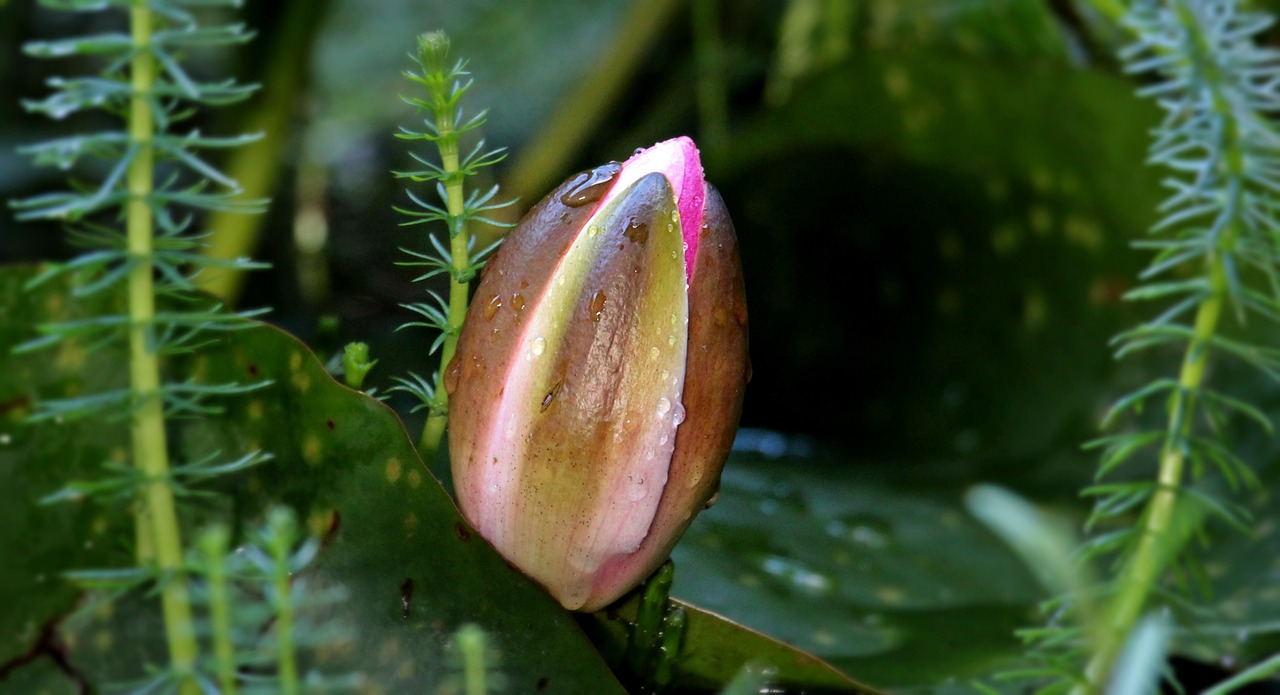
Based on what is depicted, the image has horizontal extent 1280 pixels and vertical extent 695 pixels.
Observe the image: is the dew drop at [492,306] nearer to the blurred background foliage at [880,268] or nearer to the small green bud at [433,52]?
the small green bud at [433,52]

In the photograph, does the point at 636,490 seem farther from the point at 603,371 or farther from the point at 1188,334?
the point at 1188,334

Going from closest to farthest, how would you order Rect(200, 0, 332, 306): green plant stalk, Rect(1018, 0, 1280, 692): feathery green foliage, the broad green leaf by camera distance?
1. Rect(1018, 0, 1280, 692): feathery green foliage
2. the broad green leaf
3. Rect(200, 0, 332, 306): green plant stalk

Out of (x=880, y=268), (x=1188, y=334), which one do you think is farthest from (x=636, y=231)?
(x=880, y=268)

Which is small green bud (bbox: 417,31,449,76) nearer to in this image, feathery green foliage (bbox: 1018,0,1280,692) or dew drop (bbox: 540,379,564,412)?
dew drop (bbox: 540,379,564,412)

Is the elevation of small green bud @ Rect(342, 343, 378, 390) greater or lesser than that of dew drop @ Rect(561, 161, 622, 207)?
lesser

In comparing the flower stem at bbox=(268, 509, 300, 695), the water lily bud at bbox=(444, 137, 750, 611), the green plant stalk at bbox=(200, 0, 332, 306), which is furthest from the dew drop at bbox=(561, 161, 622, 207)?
the green plant stalk at bbox=(200, 0, 332, 306)

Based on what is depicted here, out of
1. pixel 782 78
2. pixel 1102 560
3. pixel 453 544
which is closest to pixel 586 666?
pixel 453 544

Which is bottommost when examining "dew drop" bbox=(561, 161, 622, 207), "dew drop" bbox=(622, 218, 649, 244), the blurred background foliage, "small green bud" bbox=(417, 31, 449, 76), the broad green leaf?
the broad green leaf

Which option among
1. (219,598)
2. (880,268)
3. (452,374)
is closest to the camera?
(219,598)
